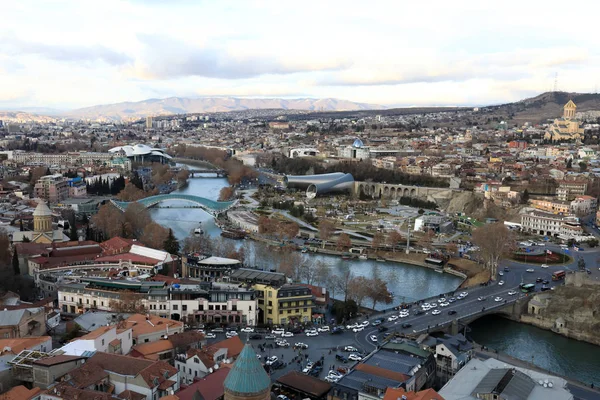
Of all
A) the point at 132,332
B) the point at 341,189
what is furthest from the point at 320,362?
the point at 341,189

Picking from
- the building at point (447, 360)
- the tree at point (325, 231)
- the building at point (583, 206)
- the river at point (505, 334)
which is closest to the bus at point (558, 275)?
the river at point (505, 334)

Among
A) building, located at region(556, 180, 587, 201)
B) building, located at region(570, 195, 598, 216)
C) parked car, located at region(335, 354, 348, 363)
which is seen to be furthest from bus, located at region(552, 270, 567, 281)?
building, located at region(556, 180, 587, 201)

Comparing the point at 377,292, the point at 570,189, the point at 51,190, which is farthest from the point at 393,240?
the point at 51,190

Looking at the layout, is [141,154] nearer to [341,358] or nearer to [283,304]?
[283,304]

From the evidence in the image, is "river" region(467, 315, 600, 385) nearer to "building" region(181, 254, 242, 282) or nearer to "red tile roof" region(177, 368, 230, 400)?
"building" region(181, 254, 242, 282)

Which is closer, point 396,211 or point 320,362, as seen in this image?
point 320,362

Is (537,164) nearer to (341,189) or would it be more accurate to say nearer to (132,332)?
(341,189)
